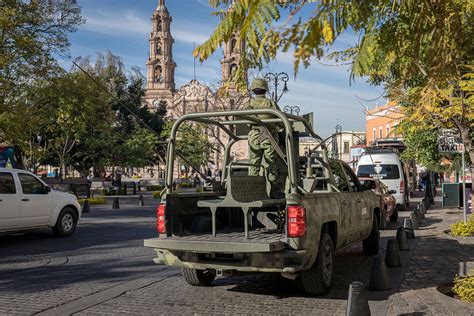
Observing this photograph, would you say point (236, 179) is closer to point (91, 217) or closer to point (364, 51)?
point (364, 51)

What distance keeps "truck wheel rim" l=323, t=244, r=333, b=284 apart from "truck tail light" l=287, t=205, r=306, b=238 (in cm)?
92

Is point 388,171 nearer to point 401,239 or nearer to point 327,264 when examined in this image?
point 401,239

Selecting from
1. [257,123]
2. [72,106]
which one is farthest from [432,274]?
[72,106]

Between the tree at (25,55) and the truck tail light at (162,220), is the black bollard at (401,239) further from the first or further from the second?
the tree at (25,55)

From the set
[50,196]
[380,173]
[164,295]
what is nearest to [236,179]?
[164,295]

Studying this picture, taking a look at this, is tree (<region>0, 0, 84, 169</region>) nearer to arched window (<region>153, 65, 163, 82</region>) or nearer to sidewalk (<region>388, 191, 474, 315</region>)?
sidewalk (<region>388, 191, 474, 315</region>)

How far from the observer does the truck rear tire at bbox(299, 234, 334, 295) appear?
6422mm

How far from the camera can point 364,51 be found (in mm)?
3902

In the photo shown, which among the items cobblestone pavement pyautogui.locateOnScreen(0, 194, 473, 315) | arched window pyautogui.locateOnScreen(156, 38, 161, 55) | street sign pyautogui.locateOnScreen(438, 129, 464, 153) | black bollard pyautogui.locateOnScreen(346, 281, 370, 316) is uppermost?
arched window pyautogui.locateOnScreen(156, 38, 161, 55)

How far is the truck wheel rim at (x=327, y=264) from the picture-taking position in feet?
21.7

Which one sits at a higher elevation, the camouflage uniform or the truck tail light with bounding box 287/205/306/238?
the camouflage uniform

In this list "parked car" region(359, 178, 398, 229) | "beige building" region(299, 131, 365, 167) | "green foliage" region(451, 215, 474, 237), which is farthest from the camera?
"parked car" region(359, 178, 398, 229)

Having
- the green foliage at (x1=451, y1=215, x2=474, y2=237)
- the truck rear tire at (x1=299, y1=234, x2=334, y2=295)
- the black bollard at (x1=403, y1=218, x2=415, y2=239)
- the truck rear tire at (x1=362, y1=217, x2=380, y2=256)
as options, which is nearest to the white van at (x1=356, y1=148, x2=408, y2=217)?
the green foliage at (x1=451, y1=215, x2=474, y2=237)

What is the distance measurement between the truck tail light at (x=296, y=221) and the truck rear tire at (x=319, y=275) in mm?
731
